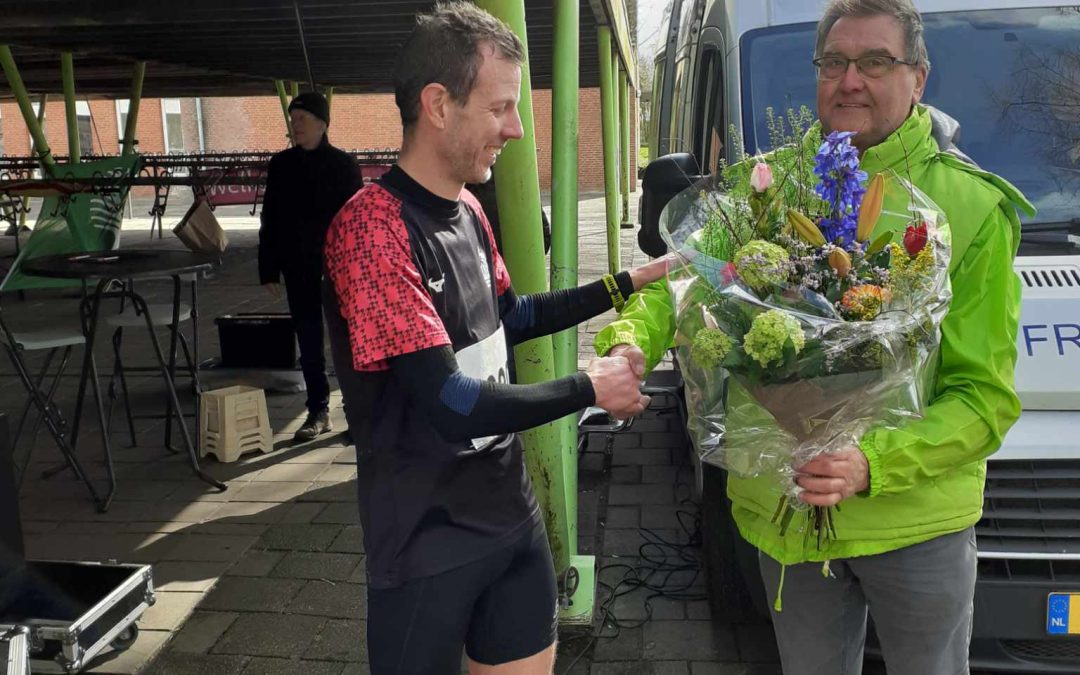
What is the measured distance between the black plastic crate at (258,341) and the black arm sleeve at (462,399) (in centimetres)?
614

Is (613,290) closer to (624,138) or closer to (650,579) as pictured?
(650,579)

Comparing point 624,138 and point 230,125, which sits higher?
point 230,125

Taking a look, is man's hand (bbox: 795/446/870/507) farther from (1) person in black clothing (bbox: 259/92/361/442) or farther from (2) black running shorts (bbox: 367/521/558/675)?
(1) person in black clothing (bbox: 259/92/361/442)

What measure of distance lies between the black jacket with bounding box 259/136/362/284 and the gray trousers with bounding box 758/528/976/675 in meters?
4.44

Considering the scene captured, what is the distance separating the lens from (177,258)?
536 cm

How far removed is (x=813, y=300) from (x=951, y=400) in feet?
1.45

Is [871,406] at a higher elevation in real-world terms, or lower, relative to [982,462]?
higher

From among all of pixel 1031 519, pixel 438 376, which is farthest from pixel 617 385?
pixel 1031 519

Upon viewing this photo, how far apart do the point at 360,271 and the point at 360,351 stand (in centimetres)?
15

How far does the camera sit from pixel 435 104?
76.5 inches

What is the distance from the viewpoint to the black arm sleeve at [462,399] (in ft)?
6.11

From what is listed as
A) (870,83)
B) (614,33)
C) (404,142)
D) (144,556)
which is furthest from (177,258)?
(614,33)

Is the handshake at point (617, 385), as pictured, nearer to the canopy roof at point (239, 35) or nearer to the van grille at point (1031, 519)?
the van grille at point (1031, 519)

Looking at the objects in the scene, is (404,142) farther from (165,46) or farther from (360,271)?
(165,46)
